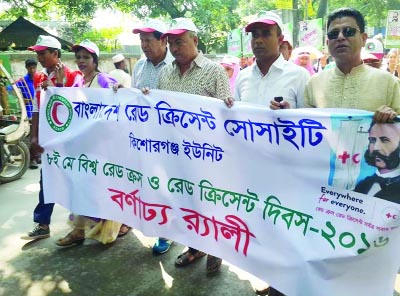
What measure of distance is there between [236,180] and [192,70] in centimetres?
97

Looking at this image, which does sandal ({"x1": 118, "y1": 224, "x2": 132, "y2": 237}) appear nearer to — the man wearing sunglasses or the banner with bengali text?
the man wearing sunglasses

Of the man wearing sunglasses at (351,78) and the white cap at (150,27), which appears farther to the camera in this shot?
the white cap at (150,27)

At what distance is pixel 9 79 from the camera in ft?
18.0

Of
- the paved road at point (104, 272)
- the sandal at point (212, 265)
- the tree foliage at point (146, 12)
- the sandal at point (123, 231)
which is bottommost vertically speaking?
the sandal at point (123, 231)

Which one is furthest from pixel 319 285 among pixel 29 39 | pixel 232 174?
pixel 29 39

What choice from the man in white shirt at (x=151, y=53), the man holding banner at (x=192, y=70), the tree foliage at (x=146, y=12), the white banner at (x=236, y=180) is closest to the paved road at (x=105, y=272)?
the man holding banner at (x=192, y=70)

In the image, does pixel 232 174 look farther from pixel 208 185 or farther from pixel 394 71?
pixel 394 71

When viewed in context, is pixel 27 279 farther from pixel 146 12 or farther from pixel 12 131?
pixel 146 12

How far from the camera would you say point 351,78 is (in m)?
2.11

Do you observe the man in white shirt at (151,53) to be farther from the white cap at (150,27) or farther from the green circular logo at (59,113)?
the green circular logo at (59,113)

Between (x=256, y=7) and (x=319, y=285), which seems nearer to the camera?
(x=319, y=285)

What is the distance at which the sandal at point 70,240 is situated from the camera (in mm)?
3387

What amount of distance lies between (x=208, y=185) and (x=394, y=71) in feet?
15.6

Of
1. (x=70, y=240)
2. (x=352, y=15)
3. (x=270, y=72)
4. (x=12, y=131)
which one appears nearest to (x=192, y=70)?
(x=270, y=72)
